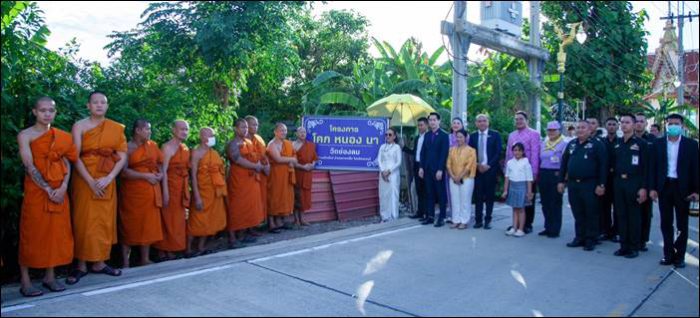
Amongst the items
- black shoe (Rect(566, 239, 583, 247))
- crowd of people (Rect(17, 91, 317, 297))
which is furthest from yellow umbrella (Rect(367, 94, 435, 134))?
black shoe (Rect(566, 239, 583, 247))

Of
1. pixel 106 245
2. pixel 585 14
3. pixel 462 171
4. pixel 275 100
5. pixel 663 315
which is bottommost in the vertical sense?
pixel 663 315

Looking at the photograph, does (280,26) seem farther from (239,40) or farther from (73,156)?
(73,156)

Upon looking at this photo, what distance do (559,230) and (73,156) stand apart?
21.9 feet

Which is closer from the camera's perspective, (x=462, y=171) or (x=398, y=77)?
(x=462, y=171)

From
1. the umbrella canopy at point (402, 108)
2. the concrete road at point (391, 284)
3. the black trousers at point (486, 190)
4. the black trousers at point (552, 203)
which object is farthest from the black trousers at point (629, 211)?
the umbrella canopy at point (402, 108)

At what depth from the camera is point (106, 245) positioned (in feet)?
19.2

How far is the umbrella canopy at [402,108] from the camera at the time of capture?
1126cm

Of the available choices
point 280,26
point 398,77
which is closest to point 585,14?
point 398,77

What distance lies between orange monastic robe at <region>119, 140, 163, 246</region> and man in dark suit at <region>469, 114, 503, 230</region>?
16.6 ft

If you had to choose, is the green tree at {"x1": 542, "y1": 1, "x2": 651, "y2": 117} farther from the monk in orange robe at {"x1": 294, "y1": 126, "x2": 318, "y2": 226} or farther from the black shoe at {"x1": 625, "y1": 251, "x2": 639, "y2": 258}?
the black shoe at {"x1": 625, "y1": 251, "x2": 639, "y2": 258}

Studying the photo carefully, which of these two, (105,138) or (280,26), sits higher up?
Result: (280,26)

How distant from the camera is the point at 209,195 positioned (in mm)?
7570

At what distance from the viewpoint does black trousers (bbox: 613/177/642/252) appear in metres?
7.02

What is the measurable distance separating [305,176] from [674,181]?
18.2 feet
